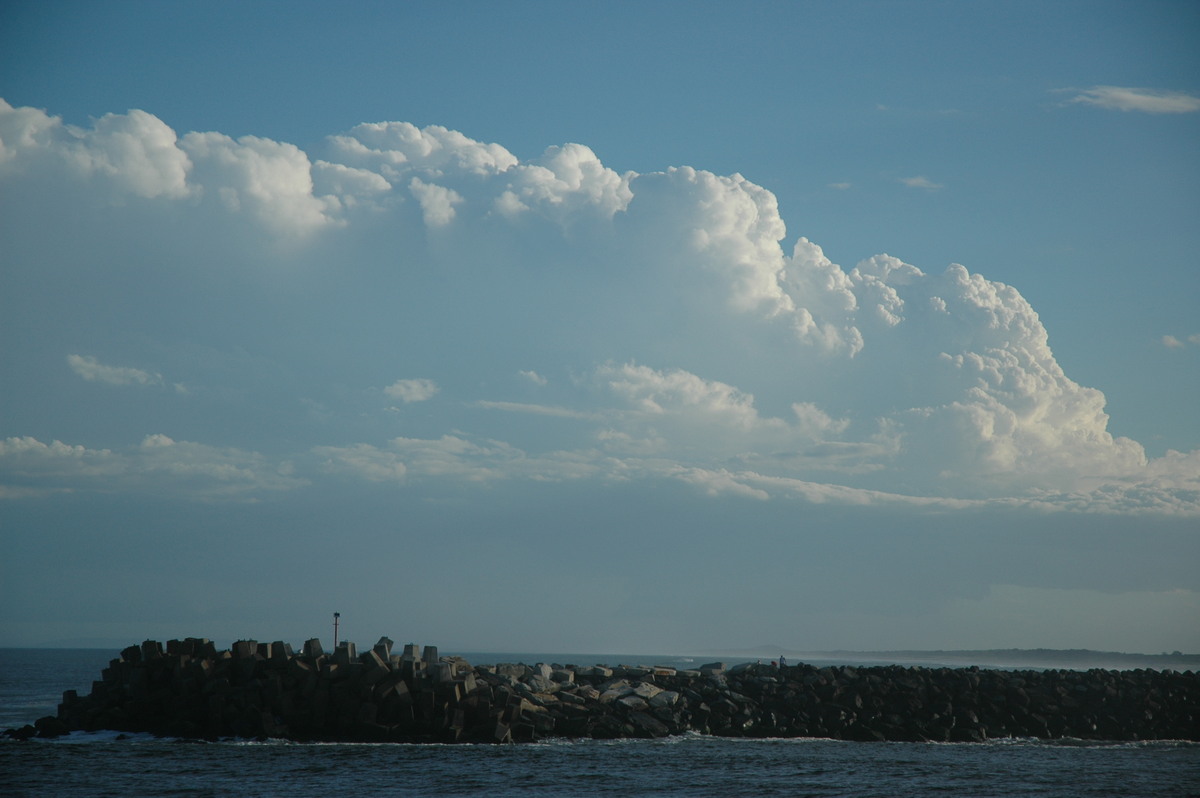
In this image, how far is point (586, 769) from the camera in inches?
1086

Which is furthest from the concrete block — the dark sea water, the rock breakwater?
the dark sea water

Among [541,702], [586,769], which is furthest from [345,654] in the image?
[586,769]

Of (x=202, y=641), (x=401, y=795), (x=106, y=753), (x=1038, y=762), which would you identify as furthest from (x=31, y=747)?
(x=1038, y=762)

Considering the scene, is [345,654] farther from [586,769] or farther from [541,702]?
[586,769]

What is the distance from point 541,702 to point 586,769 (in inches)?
274

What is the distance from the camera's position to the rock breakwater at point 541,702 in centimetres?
3172

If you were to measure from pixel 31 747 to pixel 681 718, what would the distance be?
20162 millimetres

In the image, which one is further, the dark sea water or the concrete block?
the concrete block

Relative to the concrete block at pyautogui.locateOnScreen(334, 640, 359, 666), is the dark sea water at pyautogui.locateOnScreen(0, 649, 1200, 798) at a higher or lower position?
lower

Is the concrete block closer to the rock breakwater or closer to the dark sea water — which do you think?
the rock breakwater

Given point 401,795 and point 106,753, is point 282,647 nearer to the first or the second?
point 106,753

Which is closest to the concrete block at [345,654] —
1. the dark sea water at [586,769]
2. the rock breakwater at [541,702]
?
the rock breakwater at [541,702]

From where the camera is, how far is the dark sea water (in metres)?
24.8

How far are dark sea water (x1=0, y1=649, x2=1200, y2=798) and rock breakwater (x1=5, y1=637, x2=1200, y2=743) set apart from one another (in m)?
0.93
